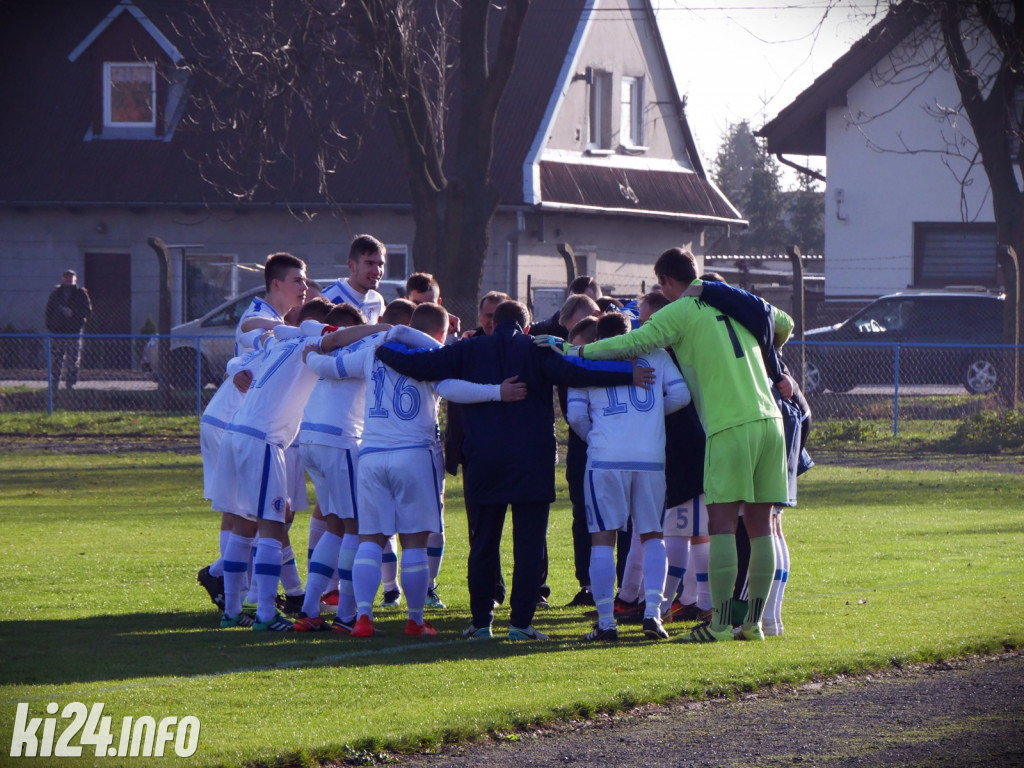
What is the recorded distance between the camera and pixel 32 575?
32.7ft

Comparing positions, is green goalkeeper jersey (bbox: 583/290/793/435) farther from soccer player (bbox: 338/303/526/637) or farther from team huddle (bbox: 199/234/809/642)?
soccer player (bbox: 338/303/526/637)

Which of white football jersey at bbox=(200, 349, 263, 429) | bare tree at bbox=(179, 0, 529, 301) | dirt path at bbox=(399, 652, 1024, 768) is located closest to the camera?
dirt path at bbox=(399, 652, 1024, 768)

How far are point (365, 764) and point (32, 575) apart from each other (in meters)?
5.29

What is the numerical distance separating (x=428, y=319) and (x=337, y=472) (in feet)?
3.47

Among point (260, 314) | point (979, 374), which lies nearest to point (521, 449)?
point (260, 314)

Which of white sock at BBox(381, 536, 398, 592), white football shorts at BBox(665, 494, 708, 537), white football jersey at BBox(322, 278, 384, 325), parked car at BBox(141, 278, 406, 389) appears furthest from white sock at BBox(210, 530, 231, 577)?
parked car at BBox(141, 278, 406, 389)

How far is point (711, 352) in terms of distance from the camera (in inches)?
308

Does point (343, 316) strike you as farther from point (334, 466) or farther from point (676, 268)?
point (676, 268)

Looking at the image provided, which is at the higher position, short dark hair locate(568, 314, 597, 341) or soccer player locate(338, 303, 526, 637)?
short dark hair locate(568, 314, 597, 341)

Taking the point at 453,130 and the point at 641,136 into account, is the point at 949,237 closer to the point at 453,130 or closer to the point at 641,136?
the point at 641,136

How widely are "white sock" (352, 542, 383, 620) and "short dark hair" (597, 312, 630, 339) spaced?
184cm

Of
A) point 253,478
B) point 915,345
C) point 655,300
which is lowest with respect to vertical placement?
point 253,478

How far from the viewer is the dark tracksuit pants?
25.7ft

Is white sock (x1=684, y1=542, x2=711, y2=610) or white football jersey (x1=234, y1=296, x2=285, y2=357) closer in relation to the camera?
white sock (x1=684, y1=542, x2=711, y2=610)
